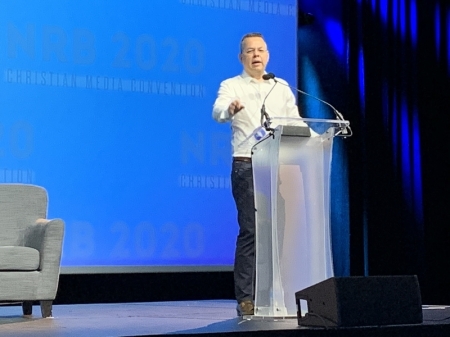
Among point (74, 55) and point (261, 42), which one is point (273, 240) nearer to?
point (261, 42)

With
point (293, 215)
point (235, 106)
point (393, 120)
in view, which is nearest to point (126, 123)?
point (393, 120)

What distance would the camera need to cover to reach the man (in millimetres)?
3922

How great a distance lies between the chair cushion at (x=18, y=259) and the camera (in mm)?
4320

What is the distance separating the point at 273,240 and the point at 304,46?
365 cm

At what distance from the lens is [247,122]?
4.04 meters

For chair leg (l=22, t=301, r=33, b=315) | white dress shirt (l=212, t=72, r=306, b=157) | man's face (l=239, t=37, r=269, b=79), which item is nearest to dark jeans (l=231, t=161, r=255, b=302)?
white dress shirt (l=212, t=72, r=306, b=157)

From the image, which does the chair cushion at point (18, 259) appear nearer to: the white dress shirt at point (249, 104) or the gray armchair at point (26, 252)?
the gray armchair at point (26, 252)

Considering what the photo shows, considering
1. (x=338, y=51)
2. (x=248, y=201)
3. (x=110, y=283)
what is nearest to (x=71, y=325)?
(x=248, y=201)

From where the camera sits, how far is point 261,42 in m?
4.00

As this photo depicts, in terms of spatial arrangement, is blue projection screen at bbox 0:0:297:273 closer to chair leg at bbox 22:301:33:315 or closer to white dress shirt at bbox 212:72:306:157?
chair leg at bbox 22:301:33:315

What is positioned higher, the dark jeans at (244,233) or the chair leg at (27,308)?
the dark jeans at (244,233)

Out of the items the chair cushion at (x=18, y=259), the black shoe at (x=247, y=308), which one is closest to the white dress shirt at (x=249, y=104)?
the black shoe at (x=247, y=308)

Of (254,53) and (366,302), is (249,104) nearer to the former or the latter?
(254,53)

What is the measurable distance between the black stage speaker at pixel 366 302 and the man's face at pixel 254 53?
147 centimetres
